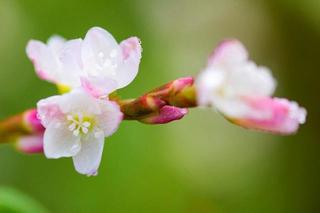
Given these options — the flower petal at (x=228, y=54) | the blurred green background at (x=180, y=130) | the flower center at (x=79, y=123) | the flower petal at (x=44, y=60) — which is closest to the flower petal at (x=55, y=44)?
the flower petal at (x=44, y=60)

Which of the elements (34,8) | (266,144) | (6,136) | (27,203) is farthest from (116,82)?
(266,144)

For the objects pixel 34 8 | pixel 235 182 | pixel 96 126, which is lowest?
pixel 96 126

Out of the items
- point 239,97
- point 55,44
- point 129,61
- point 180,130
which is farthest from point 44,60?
point 180,130

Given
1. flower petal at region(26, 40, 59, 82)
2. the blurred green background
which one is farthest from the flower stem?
the blurred green background

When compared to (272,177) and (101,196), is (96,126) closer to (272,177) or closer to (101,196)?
(101,196)

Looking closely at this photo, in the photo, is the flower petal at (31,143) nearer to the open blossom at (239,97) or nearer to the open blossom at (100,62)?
the open blossom at (100,62)

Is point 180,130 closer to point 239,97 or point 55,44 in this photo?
point 55,44
